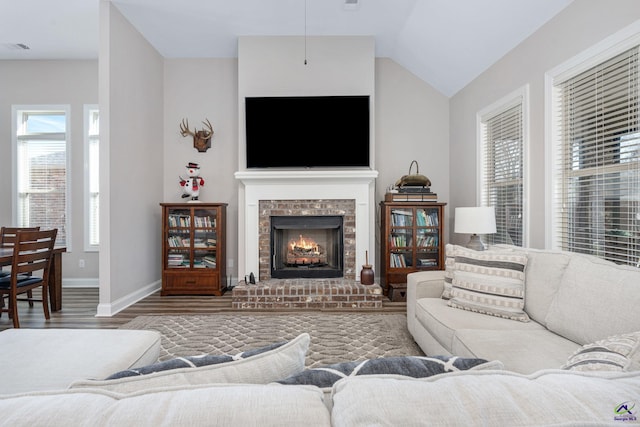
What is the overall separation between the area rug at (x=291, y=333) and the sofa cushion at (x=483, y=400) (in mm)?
1928

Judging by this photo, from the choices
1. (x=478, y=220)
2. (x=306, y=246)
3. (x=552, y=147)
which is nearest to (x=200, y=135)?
(x=306, y=246)

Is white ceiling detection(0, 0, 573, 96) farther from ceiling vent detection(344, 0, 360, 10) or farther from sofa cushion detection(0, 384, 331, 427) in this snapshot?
sofa cushion detection(0, 384, 331, 427)

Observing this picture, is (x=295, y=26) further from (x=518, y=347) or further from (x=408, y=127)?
(x=518, y=347)

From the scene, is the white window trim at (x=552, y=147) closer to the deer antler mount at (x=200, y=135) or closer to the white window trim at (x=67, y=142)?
the deer antler mount at (x=200, y=135)

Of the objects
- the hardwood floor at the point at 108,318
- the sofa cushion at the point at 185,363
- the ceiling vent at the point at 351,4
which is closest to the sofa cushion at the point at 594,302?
the sofa cushion at the point at 185,363

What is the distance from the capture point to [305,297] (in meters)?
3.80

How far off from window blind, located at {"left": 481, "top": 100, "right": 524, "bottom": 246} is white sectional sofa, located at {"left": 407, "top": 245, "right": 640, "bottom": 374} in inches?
51.3

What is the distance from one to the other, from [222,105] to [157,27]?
118 cm

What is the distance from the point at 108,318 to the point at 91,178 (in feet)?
7.95

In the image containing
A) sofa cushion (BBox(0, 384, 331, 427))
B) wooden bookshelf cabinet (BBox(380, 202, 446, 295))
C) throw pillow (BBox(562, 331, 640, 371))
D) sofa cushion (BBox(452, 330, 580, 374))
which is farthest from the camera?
wooden bookshelf cabinet (BBox(380, 202, 446, 295))

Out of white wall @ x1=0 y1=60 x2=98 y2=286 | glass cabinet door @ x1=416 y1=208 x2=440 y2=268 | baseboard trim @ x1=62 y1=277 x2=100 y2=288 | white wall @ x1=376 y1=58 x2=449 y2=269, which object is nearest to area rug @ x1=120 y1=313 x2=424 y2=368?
glass cabinet door @ x1=416 y1=208 x2=440 y2=268

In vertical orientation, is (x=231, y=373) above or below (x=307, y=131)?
below

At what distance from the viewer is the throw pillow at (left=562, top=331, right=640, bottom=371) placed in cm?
88

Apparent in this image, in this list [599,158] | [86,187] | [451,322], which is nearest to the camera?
[451,322]
